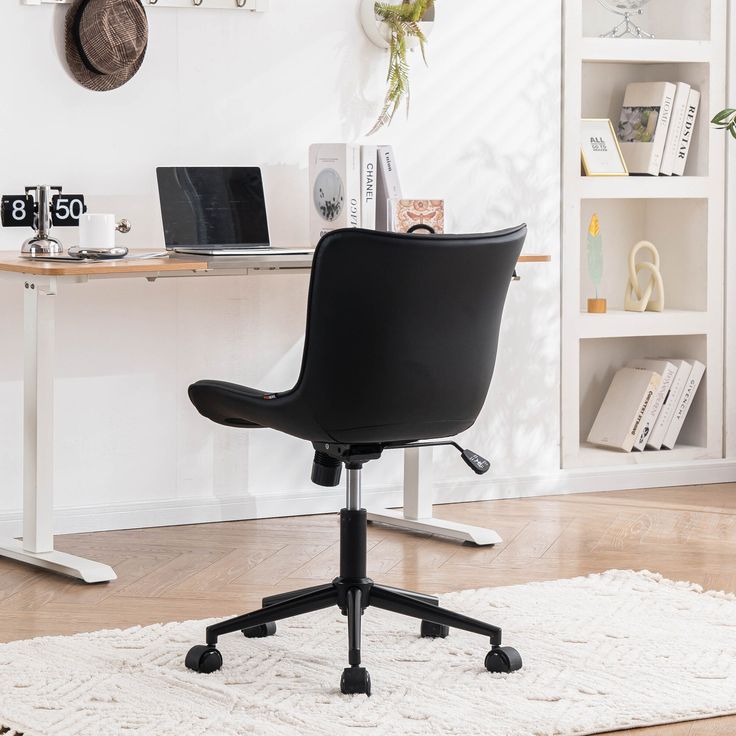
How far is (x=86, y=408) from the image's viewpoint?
3826 millimetres

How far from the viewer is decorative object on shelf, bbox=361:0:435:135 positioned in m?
3.98

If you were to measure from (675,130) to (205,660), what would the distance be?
108 inches

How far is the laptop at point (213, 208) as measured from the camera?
3.67 meters

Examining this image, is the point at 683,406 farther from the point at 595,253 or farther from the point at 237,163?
the point at 237,163

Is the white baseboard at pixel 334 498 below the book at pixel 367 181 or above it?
below

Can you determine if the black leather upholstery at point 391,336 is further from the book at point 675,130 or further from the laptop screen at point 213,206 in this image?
the book at point 675,130

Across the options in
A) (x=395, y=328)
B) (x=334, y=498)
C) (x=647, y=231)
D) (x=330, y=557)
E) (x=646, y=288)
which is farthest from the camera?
(x=647, y=231)

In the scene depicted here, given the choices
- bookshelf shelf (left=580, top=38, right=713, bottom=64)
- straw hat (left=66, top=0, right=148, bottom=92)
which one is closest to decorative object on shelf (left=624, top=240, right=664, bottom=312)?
bookshelf shelf (left=580, top=38, right=713, bottom=64)

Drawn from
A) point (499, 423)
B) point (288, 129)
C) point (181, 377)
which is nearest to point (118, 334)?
point (181, 377)

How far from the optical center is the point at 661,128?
450 centimetres

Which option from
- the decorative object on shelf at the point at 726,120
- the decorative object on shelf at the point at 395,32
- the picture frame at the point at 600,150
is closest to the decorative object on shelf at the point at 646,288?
the picture frame at the point at 600,150

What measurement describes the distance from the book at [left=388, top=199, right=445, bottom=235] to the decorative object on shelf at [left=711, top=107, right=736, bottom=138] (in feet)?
3.49

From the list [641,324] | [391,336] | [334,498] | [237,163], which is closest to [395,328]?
[391,336]

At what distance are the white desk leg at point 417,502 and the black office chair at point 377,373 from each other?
1190mm
